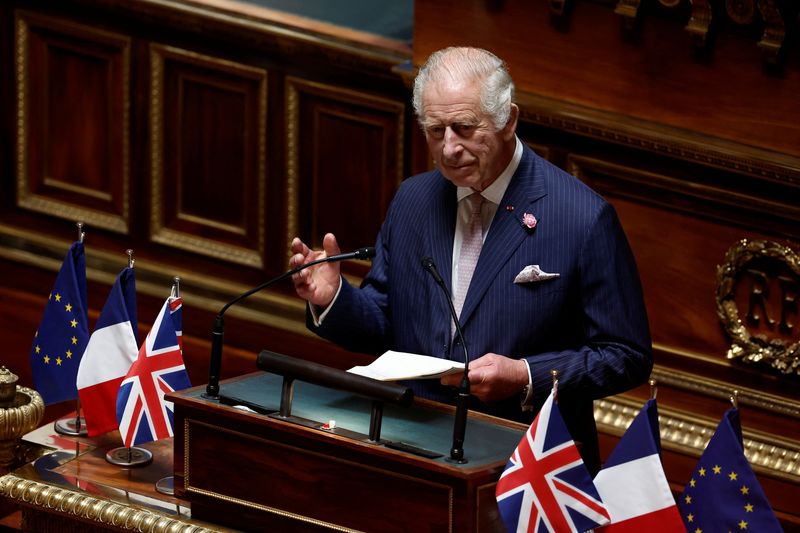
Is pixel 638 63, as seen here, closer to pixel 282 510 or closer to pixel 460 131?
pixel 460 131

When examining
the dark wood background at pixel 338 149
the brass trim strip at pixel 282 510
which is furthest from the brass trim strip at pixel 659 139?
the brass trim strip at pixel 282 510

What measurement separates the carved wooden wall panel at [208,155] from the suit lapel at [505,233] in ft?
8.20

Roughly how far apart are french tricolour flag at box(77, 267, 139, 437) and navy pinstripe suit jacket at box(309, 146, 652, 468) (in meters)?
0.59

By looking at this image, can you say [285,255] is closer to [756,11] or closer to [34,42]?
[34,42]

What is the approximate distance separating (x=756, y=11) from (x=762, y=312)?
920 millimetres

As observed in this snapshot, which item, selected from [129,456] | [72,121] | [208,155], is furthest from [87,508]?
[72,121]

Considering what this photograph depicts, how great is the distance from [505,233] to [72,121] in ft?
10.5

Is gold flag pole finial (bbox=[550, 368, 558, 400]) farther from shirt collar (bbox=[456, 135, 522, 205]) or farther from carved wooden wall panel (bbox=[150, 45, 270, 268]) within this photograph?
carved wooden wall panel (bbox=[150, 45, 270, 268])

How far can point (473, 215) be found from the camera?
3.96 metres

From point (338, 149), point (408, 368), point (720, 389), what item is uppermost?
point (408, 368)

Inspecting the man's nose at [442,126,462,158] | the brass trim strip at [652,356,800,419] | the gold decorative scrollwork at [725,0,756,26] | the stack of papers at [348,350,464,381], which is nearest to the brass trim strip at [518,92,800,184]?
the gold decorative scrollwork at [725,0,756,26]

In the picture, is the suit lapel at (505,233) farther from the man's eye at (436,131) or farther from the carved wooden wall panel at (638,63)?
the carved wooden wall panel at (638,63)

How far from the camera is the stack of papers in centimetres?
355

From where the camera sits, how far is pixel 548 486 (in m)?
3.42
